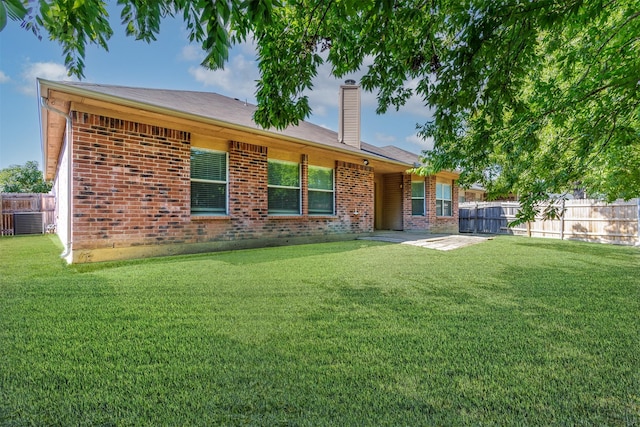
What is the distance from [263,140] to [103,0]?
521 cm

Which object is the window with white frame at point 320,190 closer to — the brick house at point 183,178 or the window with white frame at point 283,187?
the brick house at point 183,178

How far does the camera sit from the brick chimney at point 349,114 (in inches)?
431

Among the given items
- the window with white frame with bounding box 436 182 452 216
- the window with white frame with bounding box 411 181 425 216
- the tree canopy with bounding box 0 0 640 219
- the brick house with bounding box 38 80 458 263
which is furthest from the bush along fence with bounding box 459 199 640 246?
the brick house with bounding box 38 80 458 263

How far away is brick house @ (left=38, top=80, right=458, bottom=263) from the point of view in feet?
17.1

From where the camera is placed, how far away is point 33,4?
4.49 ft

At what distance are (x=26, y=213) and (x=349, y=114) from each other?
14.4 m

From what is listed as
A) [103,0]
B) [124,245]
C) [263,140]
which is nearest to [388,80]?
[103,0]

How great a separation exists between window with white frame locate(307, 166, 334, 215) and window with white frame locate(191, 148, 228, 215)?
2.61 m

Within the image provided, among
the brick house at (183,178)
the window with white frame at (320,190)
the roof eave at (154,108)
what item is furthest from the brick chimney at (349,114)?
the roof eave at (154,108)

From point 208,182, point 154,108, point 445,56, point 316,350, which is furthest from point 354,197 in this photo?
point 316,350

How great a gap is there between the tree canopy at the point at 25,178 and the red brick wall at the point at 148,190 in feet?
99.1

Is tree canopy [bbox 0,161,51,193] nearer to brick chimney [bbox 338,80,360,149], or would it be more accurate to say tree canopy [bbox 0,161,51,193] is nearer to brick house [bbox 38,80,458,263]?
brick house [bbox 38,80,458,263]

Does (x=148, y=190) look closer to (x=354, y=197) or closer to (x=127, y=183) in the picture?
(x=127, y=183)

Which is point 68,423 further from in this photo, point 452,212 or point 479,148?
point 452,212
